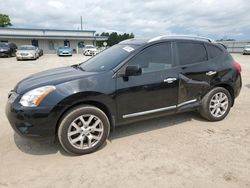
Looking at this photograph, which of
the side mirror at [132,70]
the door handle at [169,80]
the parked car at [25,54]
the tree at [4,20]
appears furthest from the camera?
the tree at [4,20]

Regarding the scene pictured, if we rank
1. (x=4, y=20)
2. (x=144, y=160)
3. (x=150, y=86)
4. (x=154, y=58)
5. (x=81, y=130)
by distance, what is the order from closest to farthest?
(x=144, y=160) → (x=81, y=130) → (x=150, y=86) → (x=154, y=58) → (x=4, y=20)

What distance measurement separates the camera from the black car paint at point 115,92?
114 inches

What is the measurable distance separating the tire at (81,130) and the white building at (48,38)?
37.5 meters

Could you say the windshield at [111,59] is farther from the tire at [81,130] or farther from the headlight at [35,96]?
the headlight at [35,96]

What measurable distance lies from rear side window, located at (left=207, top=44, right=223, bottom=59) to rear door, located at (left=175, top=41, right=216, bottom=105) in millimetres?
107

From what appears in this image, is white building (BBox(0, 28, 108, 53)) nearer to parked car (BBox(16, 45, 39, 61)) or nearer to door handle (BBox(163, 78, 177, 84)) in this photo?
parked car (BBox(16, 45, 39, 61))

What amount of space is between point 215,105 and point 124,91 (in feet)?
6.99

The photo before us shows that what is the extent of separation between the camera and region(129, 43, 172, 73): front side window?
3537 millimetres

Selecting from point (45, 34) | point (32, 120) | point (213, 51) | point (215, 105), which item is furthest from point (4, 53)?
point (215, 105)

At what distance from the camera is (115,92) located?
10.6 ft

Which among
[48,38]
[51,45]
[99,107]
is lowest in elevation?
[99,107]

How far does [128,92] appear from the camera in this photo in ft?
10.9

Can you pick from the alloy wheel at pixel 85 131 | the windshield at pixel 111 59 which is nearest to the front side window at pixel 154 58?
the windshield at pixel 111 59

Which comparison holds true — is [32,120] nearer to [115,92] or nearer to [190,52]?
[115,92]
